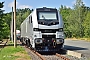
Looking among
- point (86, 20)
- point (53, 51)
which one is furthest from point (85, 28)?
point (53, 51)

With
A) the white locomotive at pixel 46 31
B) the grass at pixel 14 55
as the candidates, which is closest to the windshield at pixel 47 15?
the white locomotive at pixel 46 31

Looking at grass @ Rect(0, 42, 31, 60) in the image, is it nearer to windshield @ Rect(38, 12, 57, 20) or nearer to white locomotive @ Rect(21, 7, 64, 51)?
white locomotive @ Rect(21, 7, 64, 51)

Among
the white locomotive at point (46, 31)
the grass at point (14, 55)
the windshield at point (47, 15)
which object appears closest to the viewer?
the grass at point (14, 55)

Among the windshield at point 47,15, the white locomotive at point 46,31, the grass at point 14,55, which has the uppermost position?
the windshield at point 47,15

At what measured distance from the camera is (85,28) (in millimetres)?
78750

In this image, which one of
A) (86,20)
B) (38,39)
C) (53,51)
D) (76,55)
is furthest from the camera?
(86,20)

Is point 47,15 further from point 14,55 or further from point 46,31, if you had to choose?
point 14,55

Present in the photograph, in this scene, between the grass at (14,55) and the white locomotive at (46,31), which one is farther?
the white locomotive at (46,31)

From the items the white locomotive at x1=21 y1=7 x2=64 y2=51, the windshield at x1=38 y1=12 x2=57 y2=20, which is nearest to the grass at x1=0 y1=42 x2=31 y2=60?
the white locomotive at x1=21 y1=7 x2=64 y2=51

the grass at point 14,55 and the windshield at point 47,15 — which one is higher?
the windshield at point 47,15

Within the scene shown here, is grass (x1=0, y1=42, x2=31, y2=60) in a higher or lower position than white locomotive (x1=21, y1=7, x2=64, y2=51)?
lower

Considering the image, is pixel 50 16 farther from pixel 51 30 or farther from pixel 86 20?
pixel 86 20

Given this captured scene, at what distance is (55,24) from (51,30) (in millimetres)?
599

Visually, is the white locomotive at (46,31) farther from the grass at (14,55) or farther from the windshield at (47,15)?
the grass at (14,55)
